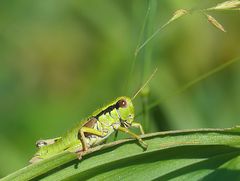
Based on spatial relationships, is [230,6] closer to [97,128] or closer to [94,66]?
[97,128]

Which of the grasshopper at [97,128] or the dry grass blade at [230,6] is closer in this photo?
the dry grass blade at [230,6]

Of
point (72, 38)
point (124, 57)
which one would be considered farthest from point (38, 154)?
point (72, 38)

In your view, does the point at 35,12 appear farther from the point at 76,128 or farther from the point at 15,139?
the point at 76,128

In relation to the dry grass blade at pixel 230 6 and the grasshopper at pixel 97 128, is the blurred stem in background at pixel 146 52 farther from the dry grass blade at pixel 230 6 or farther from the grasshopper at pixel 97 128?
the dry grass blade at pixel 230 6

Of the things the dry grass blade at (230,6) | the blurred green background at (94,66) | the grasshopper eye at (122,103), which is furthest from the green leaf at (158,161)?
the blurred green background at (94,66)

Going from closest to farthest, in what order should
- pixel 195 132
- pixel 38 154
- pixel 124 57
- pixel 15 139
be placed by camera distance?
pixel 195 132
pixel 38 154
pixel 15 139
pixel 124 57

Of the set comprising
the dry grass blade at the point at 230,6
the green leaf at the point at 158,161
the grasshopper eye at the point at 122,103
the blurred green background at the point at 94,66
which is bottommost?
the green leaf at the point at 158,161
